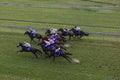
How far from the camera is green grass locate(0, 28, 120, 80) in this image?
1700 cm

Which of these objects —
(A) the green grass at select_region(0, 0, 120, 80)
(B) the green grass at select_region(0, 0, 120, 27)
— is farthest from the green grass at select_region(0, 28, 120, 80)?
(B) the green grass at select_region(0, 0, 120, 27)

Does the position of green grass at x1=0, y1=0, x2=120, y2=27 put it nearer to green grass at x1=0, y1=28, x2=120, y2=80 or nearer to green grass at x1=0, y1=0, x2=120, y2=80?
green grass at x1=0, y1=0, x2=120, y2=80

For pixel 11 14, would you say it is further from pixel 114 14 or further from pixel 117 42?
pixel 117 42

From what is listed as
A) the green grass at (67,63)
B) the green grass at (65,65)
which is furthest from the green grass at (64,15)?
the green grass at (65,65)

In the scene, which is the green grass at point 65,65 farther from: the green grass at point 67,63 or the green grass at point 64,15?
the green grass at point 64,15

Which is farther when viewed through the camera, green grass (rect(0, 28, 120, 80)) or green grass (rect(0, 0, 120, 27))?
green grass (rect(0, 0, 120, 27))

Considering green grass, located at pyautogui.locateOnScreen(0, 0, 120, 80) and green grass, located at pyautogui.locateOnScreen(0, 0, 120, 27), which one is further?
green grass, located at pyautogui.locateOnScreen(0, 0, 120, 27)

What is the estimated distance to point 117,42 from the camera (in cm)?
2459

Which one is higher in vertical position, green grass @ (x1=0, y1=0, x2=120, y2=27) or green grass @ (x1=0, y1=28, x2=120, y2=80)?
green grass @ (x1=0, y1=28, x2=120, y2=80)

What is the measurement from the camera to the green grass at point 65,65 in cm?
1700

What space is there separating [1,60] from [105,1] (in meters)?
43.6

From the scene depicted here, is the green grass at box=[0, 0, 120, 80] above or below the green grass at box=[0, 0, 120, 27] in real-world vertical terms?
above

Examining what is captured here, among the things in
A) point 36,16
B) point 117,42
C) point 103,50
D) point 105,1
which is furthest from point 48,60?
point 105,1

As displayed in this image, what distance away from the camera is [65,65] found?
60.9 feet
